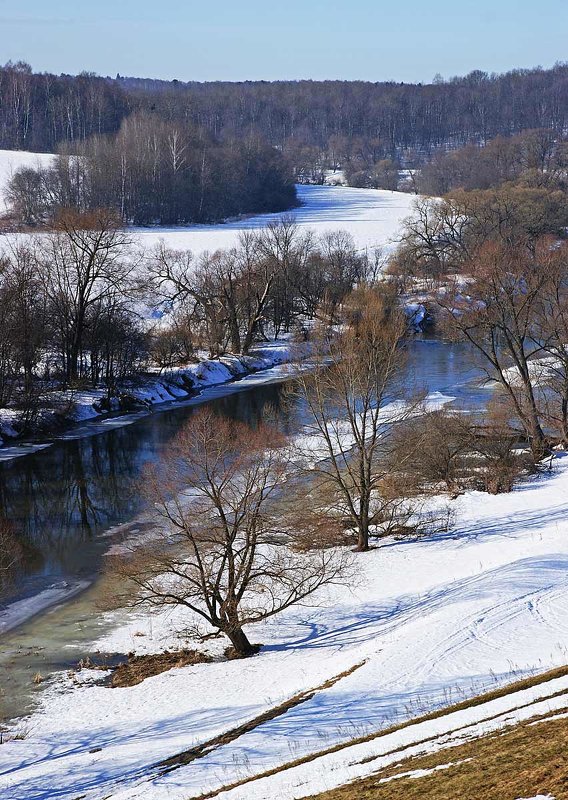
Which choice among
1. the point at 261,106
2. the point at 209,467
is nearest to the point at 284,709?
the point at 209,467

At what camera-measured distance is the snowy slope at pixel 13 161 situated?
88.3m

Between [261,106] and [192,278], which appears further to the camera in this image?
[261,106]

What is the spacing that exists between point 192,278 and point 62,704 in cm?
4709

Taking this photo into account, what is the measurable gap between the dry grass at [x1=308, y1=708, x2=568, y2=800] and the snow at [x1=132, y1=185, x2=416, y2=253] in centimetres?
6493

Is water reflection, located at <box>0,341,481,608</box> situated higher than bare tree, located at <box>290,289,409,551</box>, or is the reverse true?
bare tree, located at <box>290,289,409,551</box>

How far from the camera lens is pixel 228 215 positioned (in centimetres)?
9494

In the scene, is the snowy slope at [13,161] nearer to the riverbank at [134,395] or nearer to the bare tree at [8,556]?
the riverbank at [134,395]

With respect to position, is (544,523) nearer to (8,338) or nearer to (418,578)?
(418,578)

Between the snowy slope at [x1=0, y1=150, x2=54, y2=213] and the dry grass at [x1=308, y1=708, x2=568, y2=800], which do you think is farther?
the snowy slope at [x1=0, y1=150, x2=54, y2=213]

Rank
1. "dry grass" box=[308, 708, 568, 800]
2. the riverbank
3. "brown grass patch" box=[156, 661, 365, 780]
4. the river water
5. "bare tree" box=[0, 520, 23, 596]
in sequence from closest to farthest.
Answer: "dry grass" box=[308, 708, 568, 800] < "brown grass patch" box=[156, 661, 365, 780] < the river water < "bare tree" box=[0, 520, 23, 596] < the riverbank

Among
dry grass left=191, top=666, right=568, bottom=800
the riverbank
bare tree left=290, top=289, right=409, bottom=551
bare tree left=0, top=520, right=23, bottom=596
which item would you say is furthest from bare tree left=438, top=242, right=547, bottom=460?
dry grass left=191, top=666, right=568, bottom=800

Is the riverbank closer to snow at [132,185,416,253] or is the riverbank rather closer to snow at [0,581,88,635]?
snow at [0,581,88,635]

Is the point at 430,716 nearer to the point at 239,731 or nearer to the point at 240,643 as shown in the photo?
the point at 239,731

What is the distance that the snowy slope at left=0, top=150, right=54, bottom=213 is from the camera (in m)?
88.3
